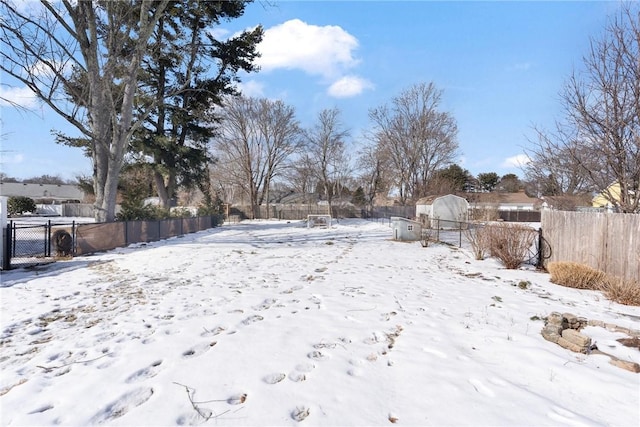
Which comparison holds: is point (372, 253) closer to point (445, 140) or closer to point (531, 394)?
point (531, 394)

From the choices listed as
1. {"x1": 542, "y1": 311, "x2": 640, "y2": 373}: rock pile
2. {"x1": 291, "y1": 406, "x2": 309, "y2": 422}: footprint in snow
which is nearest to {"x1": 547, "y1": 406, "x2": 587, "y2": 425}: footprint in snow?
{"x1": 542, "y1": 311, "x2": 640, "y2": 373}: rock pile

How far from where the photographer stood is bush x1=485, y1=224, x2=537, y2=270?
8.15m

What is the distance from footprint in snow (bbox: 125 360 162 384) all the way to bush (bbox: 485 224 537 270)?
8.16 meters

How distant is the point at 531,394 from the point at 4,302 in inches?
279

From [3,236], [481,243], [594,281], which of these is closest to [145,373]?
[594,281]

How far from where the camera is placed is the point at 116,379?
2.68 m

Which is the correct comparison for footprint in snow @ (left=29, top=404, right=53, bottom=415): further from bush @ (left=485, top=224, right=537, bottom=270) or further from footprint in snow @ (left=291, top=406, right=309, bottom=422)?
bush @ (left=485, top=224, right=537, bottom=270)

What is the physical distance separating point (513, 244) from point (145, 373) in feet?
27.6

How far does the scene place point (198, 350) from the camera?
3.21 meters

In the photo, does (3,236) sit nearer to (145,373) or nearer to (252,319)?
(252,319)

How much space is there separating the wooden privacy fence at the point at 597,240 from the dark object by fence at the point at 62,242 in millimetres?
13546

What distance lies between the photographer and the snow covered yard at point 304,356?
2270mm

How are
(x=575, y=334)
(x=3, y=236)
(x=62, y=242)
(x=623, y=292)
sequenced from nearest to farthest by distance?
1. (x=575, y=334)
2. (x=623, y=292)
3. (x=3, y=236)
4. (x=62, y=242)

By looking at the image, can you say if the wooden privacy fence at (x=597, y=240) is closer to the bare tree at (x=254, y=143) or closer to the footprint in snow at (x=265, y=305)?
the footprint in snow at (x=265, y=305)
